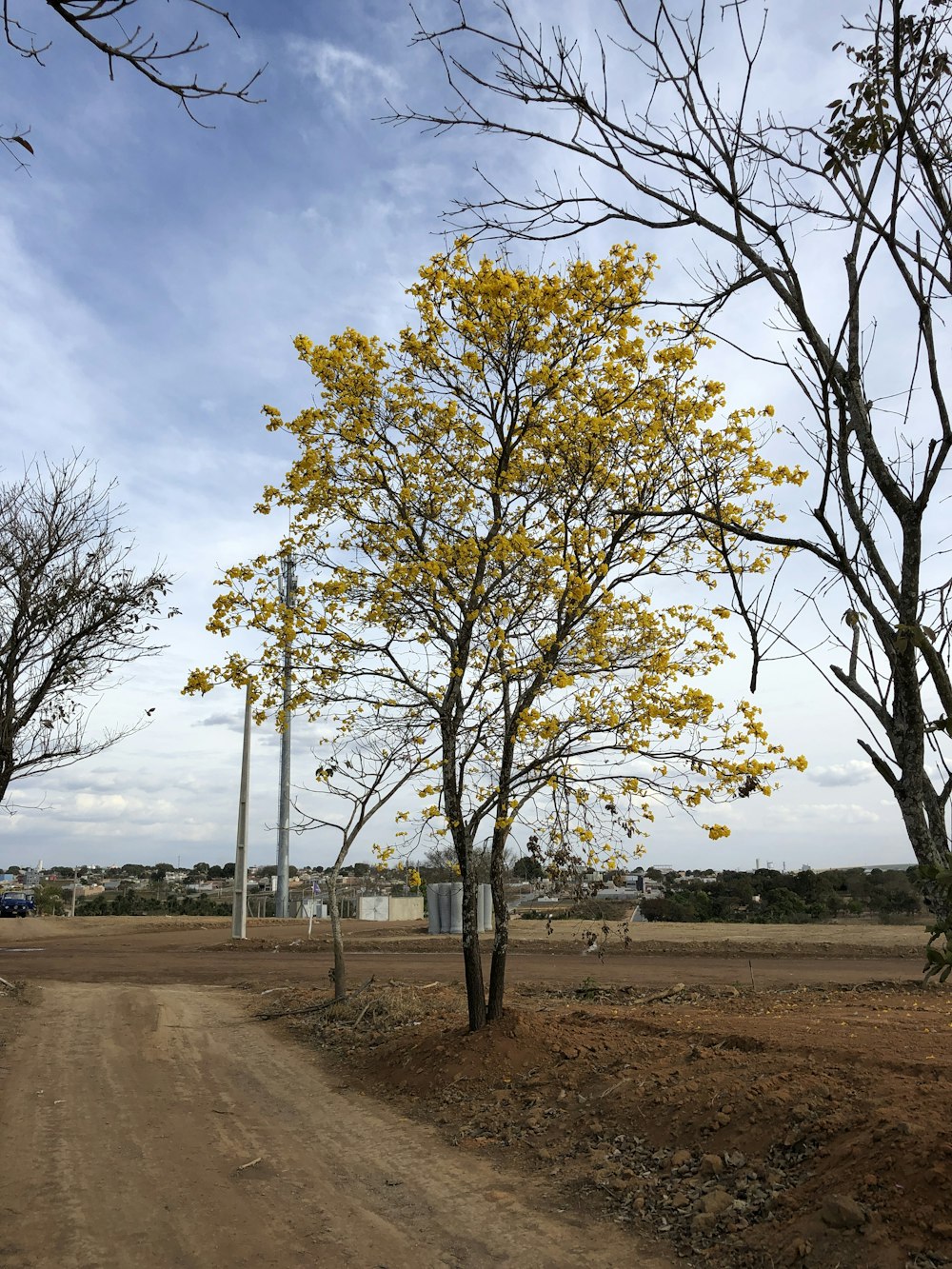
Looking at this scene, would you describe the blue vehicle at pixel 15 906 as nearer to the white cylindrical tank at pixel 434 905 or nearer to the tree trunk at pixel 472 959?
Result: the white cylindrical tank at pixel 434 905

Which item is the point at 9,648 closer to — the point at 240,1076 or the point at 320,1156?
the point at 240,1076

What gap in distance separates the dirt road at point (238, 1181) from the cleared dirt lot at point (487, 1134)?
2cm

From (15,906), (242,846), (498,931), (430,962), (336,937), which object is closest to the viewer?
(498,931)

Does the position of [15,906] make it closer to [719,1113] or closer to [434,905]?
[434,905]

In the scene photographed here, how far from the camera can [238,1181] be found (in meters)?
6.61

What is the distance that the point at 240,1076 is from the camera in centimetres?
1013

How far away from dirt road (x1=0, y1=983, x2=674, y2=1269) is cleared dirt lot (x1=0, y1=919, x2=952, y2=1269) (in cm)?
2

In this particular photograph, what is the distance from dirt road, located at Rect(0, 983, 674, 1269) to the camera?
5.41m

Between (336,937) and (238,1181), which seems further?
(336,937)

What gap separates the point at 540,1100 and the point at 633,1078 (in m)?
0.84

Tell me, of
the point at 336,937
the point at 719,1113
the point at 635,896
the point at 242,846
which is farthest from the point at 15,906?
the point at 719,1113

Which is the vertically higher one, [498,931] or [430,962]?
[498,931]

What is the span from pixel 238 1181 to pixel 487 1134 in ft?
6.81

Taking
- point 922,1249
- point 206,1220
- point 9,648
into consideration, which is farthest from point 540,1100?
point 9,648
